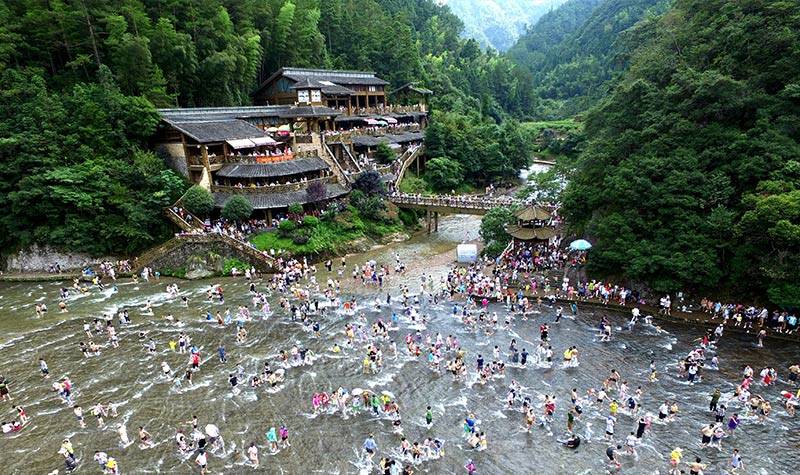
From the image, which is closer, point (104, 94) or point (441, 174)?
point (104, 94)

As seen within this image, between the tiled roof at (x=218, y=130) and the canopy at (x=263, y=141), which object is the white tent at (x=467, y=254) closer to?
the canopy at (x=263, y=141)

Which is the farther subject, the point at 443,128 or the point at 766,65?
the point at 443,128

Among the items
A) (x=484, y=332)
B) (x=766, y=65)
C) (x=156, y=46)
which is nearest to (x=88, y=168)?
(x=156, y=46)

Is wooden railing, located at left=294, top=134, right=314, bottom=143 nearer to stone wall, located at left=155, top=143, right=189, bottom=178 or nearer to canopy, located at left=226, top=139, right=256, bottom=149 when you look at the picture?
canopy, located at left=226, top=139, right=256, bottom=149

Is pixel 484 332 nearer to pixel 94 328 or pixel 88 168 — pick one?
pixel 94 328

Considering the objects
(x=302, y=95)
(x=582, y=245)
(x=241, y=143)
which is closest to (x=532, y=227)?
(x=582, y=245)

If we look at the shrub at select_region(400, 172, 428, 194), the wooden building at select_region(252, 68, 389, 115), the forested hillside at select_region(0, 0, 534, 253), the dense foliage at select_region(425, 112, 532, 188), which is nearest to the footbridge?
the shrub at select_region(400, 172, 428, 194)

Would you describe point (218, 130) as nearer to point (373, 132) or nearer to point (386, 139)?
point (373, 132)
